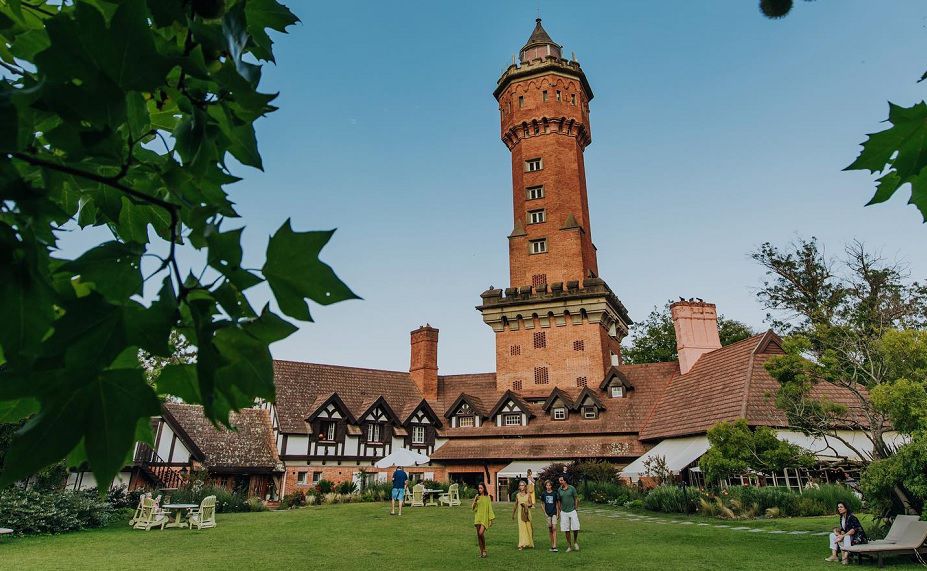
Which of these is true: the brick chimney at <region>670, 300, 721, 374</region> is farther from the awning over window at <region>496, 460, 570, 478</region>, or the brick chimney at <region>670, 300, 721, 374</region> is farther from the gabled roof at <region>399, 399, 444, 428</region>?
the gabled roof at <region>399, 399, 444, 428</region>

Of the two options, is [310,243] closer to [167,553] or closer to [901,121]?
[901,121]

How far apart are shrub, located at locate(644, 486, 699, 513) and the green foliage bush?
2141cm

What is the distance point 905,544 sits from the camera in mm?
11961

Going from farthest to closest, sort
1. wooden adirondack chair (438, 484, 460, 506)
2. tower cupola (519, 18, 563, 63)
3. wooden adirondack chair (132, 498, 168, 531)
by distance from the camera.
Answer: tower cupola (519, 18, 563, 63)
wooden adirondack chair (438, 484, 460, 506)
wooden adirondack chair (132, 498, 168, 531)

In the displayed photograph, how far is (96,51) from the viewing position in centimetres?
98

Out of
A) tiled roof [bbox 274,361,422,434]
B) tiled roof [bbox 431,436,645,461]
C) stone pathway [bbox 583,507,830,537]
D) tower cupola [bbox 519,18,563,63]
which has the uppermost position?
tower cupola [bbox 519,18,563,63]

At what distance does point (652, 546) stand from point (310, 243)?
16.5 meters

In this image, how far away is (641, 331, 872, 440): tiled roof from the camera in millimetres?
28158

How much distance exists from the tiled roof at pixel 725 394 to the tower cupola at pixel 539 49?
2798 centimetres

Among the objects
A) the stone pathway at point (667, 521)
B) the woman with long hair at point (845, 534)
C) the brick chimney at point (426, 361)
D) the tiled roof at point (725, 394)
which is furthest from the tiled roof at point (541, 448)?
the woman with long hair at point (845, 534)

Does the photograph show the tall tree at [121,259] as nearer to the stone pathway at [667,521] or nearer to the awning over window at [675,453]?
the stone pathway at [667,521]

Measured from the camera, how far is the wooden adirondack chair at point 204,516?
20922 millimetres

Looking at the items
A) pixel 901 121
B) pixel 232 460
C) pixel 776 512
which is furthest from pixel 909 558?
pixel 232 460

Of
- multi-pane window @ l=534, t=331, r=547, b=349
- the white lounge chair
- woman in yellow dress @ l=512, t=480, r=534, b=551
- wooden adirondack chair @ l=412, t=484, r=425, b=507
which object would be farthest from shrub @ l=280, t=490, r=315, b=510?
the white lounge chair
